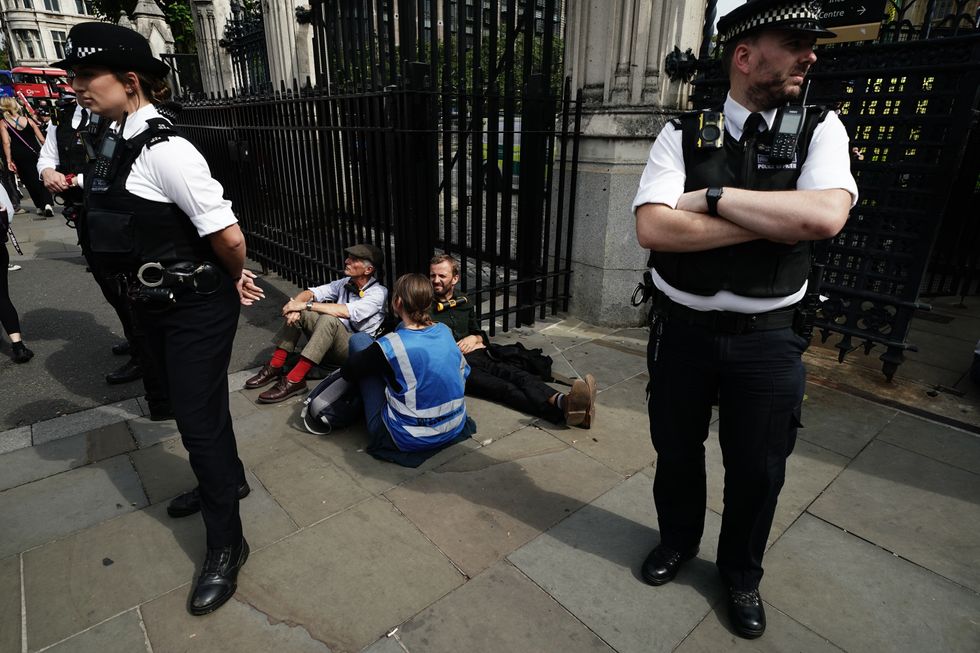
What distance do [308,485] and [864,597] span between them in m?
2.68

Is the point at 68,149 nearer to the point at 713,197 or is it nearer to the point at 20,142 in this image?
the point at 713,197

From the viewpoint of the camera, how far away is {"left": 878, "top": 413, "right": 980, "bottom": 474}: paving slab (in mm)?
3393

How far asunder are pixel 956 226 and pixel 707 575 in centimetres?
688

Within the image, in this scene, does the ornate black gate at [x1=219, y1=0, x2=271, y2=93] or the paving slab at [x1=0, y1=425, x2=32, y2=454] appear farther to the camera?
the ornate black gate at [x1=219, y1=0, x2=271, y2=93]

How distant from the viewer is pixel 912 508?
292 centimetres

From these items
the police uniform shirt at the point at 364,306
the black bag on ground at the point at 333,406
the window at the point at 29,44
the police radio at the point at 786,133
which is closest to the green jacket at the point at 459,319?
the police uniform shirt at the point at 364,306

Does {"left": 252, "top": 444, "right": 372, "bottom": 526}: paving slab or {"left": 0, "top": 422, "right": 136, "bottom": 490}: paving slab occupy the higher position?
{"left": 252, "top": 444, "right": 372, "bottom": 526}: paving slab

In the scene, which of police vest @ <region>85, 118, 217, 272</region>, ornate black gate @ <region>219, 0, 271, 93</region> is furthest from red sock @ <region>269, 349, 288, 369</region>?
ornate black gate @ <region>219, 0, 271, 93</region>

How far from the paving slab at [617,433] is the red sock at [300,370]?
5.66ft

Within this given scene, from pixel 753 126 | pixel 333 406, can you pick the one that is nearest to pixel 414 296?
pixel 333 406

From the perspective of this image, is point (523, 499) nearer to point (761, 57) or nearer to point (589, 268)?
point (761, 57)

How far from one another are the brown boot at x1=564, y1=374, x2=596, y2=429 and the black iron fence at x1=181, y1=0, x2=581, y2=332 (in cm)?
145

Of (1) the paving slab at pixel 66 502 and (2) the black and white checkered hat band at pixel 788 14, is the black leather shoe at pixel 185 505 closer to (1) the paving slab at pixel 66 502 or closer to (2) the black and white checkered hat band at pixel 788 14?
(1) the paving slab at pixel 66 502

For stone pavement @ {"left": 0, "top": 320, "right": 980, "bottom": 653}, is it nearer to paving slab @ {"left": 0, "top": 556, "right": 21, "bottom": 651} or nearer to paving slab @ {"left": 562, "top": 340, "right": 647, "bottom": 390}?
paving slab @ {"left": 0, "top": 556, "right": 21, "bottom": 651}
